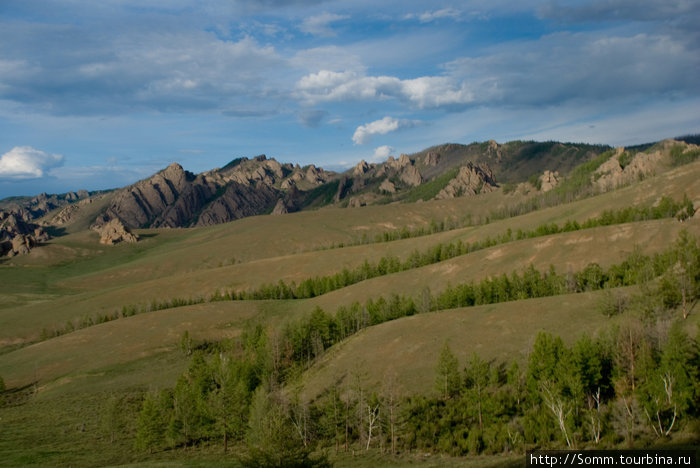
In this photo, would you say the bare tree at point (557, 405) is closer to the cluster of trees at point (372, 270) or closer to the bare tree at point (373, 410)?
the bare tree at point (373, 410)

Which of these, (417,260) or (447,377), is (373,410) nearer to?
(447,377)

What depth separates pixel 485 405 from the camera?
62469 millimetres

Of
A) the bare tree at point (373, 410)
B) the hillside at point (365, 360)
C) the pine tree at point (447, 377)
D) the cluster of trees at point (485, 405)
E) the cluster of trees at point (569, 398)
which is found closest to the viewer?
the cluster of trees at point (569, 398)

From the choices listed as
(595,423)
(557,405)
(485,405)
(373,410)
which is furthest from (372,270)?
(595,423)

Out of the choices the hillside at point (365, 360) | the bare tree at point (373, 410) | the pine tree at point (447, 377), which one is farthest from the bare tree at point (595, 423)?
the bare tree at point (373, 410)

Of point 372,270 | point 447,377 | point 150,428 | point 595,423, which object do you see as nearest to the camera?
point 595,423

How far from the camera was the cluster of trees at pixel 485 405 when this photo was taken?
52.1 metres

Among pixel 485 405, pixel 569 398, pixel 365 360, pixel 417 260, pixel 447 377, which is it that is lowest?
pixel 485 405

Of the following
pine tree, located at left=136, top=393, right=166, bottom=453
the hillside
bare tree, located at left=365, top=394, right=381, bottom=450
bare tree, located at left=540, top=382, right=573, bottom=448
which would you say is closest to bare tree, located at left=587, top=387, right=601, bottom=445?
the hillside

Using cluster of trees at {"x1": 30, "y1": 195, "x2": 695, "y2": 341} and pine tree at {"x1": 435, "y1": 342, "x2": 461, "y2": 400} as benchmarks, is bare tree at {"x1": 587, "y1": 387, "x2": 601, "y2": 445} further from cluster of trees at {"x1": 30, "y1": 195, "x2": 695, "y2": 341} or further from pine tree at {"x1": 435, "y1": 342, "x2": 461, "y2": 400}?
cluster of trees at {"x1": 30, "y1": 195, "x2": 695, "y2": 341}

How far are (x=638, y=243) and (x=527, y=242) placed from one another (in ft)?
105

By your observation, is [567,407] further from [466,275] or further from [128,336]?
[128,336]

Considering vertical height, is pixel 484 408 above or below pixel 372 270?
below

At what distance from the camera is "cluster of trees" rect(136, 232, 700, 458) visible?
5206 centimetres
